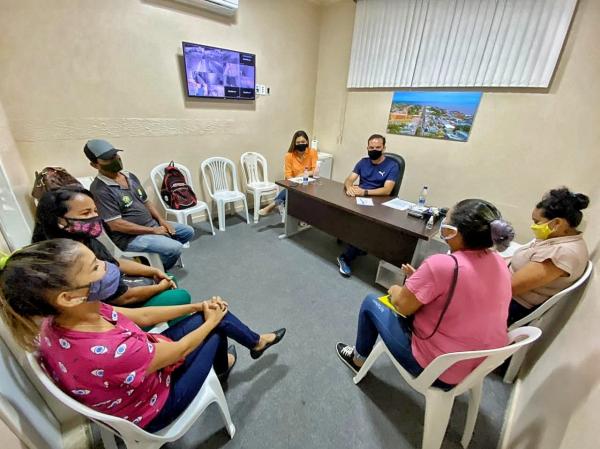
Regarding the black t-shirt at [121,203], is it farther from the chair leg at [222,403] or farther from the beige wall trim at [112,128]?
the chair leg at [222,403]

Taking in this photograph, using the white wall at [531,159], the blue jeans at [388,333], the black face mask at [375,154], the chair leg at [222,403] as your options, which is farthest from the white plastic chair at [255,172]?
the chair leg at [222,403]

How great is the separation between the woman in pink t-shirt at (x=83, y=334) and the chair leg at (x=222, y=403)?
0.21 meters

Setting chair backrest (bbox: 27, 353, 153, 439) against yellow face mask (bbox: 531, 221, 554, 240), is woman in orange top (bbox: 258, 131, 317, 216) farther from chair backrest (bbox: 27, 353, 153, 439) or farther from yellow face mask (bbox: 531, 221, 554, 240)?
chair backrest (bbox: 27, 353, 153, 439)

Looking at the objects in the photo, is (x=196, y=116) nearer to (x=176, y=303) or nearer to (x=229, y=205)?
(x=229, y=205)

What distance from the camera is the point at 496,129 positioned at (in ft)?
9.00

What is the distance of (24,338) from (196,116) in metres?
2.94

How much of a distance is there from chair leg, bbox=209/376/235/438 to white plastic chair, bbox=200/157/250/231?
90.9 inches

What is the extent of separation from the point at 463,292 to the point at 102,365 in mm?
1204

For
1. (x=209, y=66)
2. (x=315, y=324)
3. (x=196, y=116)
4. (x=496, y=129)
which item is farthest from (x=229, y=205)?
(x=496, y=129)

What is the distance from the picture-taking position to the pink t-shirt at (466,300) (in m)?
0.94

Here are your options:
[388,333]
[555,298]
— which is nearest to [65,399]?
[388,333]

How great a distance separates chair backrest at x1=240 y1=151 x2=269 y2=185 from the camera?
3.66 meters

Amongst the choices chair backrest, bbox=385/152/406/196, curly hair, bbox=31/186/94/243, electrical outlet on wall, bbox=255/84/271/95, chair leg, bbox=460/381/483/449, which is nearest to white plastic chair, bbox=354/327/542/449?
chair leg, bbox=460/381/483/449

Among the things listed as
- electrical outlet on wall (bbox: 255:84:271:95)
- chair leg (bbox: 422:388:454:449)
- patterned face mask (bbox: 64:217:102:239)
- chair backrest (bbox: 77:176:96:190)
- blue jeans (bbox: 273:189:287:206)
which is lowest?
chair leg (bbox: 422:388:454:449)
